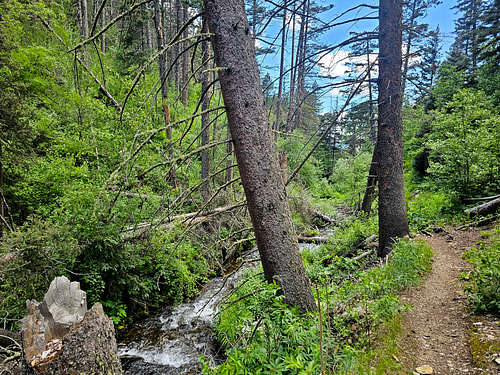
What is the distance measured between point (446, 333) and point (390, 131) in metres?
3.73

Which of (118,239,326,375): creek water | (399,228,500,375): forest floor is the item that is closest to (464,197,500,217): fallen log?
(399,228,500,375): forest floor

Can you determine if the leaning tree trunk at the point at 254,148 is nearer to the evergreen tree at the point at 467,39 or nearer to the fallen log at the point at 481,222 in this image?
the fallen log at the point at 481,222

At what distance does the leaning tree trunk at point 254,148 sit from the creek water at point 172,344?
6.39ft

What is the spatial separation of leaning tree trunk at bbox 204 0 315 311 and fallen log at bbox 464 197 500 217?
22.9 ft

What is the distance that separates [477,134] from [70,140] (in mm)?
12885

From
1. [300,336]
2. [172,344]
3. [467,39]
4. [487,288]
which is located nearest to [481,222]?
[487,288]

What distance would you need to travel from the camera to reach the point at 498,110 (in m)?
13.5

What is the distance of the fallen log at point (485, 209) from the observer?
6781 millimetres

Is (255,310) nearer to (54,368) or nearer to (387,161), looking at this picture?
(54,368)

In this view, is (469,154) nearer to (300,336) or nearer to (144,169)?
(300,336)

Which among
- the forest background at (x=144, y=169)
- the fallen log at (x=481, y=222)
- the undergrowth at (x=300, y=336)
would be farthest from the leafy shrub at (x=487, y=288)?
the fallen log at (x=481, y=222)

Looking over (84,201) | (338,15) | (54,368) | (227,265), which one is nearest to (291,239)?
(54,368)

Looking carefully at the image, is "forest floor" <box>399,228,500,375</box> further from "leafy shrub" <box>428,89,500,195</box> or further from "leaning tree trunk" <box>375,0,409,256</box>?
"leafy shrub" <box>428,89,500,195</box>

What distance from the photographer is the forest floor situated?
94.8 inches
